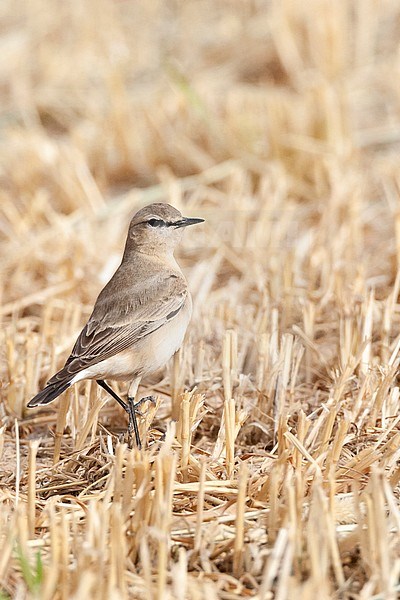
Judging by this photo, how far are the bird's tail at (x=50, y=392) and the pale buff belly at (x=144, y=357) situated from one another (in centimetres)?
27

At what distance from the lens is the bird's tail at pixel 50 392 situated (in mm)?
4383

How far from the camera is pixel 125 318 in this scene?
196 inches

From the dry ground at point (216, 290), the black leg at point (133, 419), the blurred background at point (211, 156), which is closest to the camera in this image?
the dry ground at point (216, 290)

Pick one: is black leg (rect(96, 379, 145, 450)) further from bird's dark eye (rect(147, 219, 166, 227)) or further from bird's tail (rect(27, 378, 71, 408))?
bird's dark eye (rect(147, 219, 166, 227))

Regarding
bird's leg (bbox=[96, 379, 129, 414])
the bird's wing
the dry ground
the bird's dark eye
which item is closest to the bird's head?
the bird's dark eye

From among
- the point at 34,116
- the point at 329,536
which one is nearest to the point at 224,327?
the point at 329,536

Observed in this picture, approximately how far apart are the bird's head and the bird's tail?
3.87ft

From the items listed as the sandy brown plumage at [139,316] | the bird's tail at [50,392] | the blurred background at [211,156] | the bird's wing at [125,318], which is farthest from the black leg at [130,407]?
the blurred background at [211,156]

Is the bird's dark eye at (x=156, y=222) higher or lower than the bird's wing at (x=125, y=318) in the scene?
higher

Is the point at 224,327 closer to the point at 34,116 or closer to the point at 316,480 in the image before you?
the point at 316,480

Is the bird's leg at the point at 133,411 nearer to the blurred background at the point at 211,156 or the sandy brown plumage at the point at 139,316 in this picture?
the sandy brown plumage at the point at 139,316

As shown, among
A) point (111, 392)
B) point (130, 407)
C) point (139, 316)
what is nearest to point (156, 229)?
point (139, 316)

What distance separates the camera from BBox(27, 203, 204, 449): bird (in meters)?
4.70

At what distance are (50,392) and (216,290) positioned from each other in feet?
8.42
